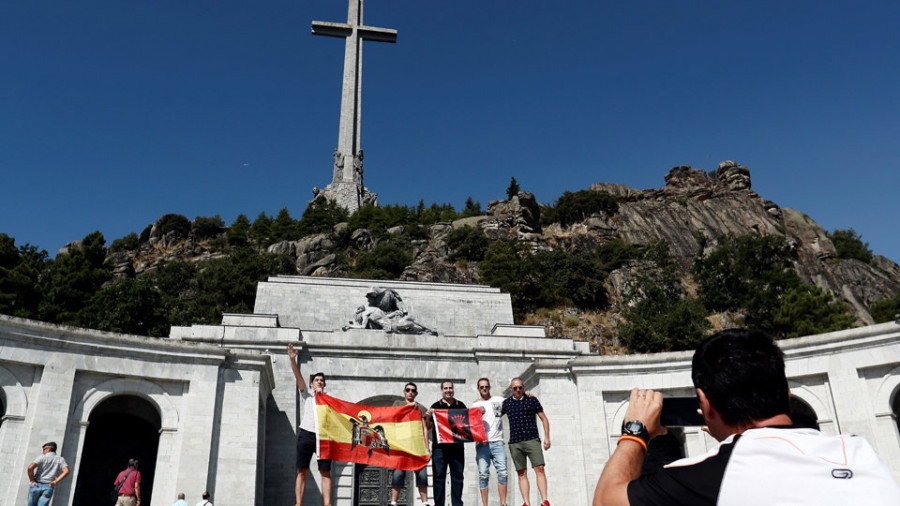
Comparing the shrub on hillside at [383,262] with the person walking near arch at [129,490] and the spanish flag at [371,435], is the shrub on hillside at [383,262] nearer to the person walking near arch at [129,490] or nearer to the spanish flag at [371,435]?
the person walking near arch at [129,490]

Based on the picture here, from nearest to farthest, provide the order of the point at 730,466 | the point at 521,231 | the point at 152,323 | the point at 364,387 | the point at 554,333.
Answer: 1. the point at 730,466
2. the point at 364,387
3. the point at 152,323
4. the point at 554,333
5. the point at 521,231

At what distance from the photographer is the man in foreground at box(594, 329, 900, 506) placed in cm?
239

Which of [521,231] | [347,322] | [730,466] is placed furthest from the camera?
[521,231]

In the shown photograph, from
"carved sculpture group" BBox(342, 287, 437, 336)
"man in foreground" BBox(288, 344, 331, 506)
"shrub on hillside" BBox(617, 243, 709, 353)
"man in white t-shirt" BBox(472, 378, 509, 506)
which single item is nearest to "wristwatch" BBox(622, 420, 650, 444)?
"man in white t-shirt" BBox(472, 378, 509, 506)

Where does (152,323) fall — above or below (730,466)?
above

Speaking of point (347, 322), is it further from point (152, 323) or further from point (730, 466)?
point (730, 466)

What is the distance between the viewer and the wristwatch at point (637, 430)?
312cm

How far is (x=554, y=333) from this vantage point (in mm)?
52125

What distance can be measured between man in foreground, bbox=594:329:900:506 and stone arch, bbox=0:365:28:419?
18601mm

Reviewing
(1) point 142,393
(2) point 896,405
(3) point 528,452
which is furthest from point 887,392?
(1) point 142,393

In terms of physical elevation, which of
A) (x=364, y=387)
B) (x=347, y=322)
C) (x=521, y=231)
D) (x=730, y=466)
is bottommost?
(x=730, y=466)

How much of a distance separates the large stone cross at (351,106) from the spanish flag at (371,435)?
70981 millimetres

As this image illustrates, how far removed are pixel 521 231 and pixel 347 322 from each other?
148ft

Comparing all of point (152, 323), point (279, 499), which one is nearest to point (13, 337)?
point (279, 499)
